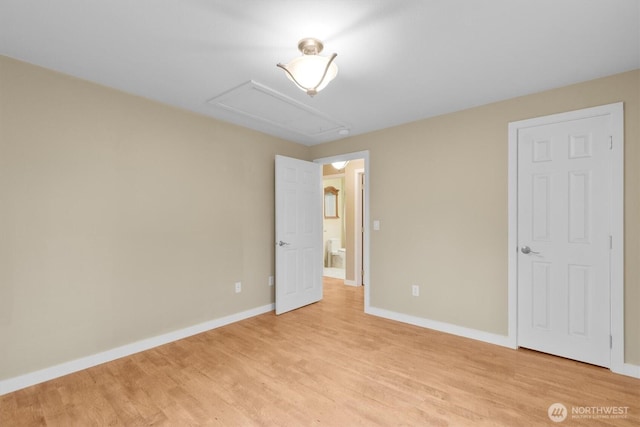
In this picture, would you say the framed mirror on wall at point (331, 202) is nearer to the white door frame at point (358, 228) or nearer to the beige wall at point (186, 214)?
the white door frame at point (358, 228)

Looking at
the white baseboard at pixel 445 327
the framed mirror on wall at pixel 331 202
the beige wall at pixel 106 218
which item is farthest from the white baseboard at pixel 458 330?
the framed mirror on wall at pixel 331 202

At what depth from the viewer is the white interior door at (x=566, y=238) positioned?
2.39 m

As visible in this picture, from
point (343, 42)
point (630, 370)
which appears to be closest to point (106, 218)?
point (343, 42)

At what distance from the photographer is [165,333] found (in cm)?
291

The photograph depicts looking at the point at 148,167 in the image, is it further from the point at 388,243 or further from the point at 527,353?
the point at 527,353

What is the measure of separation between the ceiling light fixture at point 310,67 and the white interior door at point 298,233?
80.1 inches

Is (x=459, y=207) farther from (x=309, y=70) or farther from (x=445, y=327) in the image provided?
(x=309, y=70)

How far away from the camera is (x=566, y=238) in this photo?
2.54 metres

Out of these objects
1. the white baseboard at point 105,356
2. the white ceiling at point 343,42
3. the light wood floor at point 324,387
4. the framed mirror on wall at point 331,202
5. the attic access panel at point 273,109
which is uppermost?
the white ceiling at point 343,42

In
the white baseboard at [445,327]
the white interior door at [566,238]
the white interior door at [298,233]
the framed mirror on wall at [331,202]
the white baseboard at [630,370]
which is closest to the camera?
the white baseboard at [630,370]

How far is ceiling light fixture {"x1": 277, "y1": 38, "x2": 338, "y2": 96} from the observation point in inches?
70.0

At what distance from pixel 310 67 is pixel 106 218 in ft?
7.17

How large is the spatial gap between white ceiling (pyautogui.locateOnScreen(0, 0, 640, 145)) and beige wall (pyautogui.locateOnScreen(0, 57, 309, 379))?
0.34 meters

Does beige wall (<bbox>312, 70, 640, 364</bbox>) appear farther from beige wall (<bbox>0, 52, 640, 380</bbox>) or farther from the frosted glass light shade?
the frosted glass light shade
